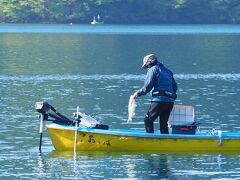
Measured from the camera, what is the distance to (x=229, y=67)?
7069 cm

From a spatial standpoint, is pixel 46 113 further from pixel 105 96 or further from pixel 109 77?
pixel 109 77

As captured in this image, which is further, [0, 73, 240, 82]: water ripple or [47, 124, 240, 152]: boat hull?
[0, 73, 240, 82]: water ripple

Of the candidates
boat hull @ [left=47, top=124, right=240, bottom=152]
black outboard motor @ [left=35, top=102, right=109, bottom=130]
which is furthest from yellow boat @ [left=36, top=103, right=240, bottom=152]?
black outboard motor @ [left=35, top=102, right=109, bottom=130]

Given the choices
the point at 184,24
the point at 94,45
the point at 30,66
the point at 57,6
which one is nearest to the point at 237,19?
the point at 184,24

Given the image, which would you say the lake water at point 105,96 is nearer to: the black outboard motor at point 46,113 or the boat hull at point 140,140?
the boat hull at point 140,140

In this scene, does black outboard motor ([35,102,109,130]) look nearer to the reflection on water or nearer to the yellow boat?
the yellow boat

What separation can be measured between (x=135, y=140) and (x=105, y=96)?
18.9m

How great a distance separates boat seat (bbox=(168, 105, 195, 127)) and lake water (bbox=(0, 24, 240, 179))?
1147mm

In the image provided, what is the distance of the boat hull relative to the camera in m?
29.8

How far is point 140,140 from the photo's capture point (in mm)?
29922

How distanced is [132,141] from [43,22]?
A: 16277 centimetres

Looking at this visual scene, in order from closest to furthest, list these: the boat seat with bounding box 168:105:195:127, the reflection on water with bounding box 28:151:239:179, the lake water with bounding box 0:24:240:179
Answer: the reflection on water with bounding box 28:151:239:179 < the lake water with bounding box 0:24:240:179 < the boat seat with bounding box 168:105:195:127

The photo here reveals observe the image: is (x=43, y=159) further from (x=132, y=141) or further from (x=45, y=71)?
(x=45, y=71)

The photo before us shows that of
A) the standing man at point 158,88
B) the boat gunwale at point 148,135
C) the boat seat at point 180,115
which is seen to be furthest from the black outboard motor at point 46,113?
the boat seat at point 180,115
